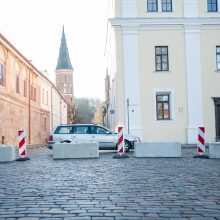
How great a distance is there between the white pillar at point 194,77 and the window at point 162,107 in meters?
1.54

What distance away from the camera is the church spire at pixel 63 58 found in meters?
106

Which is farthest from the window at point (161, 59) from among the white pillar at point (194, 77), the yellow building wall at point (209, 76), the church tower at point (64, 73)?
the church tower at point (64, 73)

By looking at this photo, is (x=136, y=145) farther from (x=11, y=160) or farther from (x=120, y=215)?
(x=120, y=215)

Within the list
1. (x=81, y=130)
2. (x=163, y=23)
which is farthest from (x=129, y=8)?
(x=81, y=130)

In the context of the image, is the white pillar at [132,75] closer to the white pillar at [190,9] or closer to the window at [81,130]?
the white pillar at [190,9]

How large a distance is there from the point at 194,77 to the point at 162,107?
3266mm

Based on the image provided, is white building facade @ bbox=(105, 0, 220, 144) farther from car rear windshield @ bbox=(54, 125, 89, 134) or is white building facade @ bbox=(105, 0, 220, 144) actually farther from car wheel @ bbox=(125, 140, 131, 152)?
car rear windshield @ bbox=(54, 125, 89, 134)

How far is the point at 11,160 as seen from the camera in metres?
16.1

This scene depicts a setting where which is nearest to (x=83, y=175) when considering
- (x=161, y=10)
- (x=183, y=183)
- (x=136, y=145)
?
(x=183, y=183)

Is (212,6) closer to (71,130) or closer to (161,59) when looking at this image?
(161,59)

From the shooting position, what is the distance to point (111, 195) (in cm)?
721

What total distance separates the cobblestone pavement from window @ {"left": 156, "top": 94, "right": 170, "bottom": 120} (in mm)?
17335

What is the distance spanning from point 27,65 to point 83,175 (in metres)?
27.7

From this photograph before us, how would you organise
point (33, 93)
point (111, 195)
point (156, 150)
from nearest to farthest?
1. point (111, 195)
2. point (156, 150)
3. point (33, 93)
